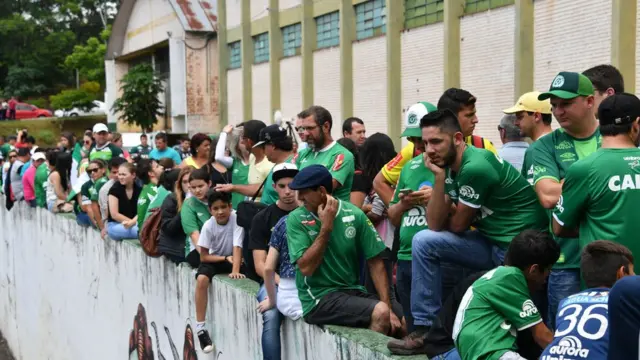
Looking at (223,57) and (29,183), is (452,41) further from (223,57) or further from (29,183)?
(223,57)

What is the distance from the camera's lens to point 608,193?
173 inches

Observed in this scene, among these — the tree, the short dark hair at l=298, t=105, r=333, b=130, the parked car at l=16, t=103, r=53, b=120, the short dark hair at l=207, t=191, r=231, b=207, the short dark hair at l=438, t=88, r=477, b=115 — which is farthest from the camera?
the parked car at l=16, t=103, r=53, b=120

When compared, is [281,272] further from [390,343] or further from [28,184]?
[28,184]

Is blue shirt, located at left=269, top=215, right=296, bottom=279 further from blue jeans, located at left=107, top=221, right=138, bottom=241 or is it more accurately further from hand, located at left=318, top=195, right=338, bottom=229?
blue jeans, located at left=107, top=221, right=138, bottom=241

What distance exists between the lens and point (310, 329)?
611 centimetres

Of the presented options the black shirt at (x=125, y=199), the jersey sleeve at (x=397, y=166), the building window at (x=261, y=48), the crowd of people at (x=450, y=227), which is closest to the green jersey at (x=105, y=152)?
the black shirt at (x=125, y=199)

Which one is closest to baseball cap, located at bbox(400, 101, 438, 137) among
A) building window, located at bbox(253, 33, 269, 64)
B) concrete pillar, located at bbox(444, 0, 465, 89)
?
concrete pillar, located at bbox(444, 0, 465, 89)

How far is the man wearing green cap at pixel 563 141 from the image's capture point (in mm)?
4875

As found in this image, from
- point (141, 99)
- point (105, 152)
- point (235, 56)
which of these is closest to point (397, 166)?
point (105, 152)

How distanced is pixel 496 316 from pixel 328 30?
2011 centimetres

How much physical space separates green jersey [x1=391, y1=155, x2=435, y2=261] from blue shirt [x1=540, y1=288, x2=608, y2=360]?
6.41 ft

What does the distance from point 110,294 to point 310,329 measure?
22.9 ft

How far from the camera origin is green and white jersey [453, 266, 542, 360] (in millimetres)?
4230

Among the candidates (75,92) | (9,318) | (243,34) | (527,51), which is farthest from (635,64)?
(75,92)
